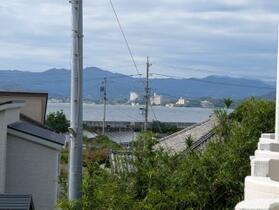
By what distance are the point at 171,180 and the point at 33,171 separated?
8281mm

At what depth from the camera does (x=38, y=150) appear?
57.7 feet

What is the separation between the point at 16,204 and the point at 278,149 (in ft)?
15.6

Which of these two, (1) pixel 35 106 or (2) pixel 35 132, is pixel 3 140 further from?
(1) pixel 35 106

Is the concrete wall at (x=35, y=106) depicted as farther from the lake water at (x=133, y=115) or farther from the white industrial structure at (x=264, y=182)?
the lake water at (x=133, y=115)

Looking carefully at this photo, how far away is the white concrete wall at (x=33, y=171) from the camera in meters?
17.3

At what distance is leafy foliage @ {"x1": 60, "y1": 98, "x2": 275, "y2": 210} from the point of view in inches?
353

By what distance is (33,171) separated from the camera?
688 inches

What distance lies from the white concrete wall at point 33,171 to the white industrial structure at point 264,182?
9.89 meters

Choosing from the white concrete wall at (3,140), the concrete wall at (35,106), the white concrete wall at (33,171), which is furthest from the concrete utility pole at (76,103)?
the concrete wall at (35,106)

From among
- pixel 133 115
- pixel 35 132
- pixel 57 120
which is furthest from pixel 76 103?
pixel 133 115

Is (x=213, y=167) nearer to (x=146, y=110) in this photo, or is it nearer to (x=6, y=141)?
(x=6, y=141)

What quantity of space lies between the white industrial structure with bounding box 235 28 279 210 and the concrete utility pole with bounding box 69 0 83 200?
2638mm

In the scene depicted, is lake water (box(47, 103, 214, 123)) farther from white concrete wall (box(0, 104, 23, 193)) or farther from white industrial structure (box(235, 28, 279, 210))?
white industrial structure (box(235, 28, 279, 210))

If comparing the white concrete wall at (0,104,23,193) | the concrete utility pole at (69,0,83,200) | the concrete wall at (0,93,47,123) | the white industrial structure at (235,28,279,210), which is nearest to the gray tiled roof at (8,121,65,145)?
the white concrete wall at (0,104,23,193)
